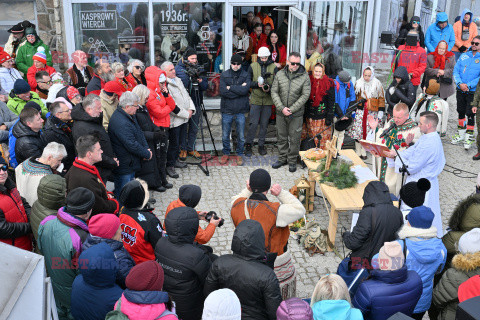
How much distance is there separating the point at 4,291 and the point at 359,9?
30.1 feet

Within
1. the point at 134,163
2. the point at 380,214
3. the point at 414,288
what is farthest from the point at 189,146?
the point at 414,288

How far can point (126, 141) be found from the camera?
21.1 feet

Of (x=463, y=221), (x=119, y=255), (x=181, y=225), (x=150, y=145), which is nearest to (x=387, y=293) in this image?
(x=463, y=221)

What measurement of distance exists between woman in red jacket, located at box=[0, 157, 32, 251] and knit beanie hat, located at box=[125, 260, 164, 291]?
1834 millimetres

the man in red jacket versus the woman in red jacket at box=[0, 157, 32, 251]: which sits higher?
the man in red jacket

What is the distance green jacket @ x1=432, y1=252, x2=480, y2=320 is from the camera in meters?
3.67

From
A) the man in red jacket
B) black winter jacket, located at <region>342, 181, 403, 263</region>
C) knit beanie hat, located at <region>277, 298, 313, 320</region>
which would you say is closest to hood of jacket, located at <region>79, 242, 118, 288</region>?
knit beanie hat, located at <region>277, 298, 313, 320</region>

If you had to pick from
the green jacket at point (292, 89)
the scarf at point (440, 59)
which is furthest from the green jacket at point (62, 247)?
the scarf at point (440, 59)

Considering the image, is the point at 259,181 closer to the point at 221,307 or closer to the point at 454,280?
the point at 221,307

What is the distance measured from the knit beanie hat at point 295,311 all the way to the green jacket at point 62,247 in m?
1.76

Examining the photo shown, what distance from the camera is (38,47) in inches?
336

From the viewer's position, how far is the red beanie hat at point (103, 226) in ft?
12.1

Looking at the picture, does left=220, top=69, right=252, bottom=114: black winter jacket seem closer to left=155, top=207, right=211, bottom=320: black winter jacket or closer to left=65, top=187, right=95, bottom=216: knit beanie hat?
left=65, top=187, right=95, bottom=216: knit beanie hat

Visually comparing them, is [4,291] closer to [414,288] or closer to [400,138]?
[414,288]
